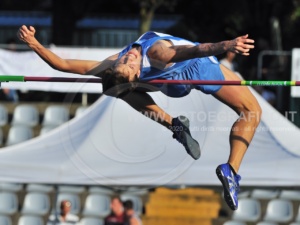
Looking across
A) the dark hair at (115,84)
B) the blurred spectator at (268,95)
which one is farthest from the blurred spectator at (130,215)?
the dark hair at (115,84)

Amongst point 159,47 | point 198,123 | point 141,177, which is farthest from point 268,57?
point 159,47

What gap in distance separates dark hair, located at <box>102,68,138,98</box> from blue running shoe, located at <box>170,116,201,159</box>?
63 cm

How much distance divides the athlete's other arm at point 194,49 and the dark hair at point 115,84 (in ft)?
0.95

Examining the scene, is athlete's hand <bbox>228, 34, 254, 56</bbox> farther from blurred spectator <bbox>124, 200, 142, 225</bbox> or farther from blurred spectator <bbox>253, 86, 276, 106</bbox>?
blurred spectator <bbox>253, 86, 276, 106</bbox>

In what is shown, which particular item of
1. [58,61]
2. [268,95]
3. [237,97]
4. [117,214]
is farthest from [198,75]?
[268,95]

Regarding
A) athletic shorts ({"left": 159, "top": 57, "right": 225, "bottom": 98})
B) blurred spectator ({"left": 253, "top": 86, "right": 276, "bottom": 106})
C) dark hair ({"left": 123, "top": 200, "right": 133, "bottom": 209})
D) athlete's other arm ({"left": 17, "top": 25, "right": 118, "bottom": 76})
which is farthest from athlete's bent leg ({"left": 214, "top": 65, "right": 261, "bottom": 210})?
blurred spectator ({"left": 253, "top": 86, "right": 276, "bottom": 106})

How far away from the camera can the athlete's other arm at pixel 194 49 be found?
8.74m

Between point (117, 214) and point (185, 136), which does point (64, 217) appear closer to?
point (117, 214)

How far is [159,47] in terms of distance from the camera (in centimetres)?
923

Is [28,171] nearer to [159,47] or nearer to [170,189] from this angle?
[170,189]

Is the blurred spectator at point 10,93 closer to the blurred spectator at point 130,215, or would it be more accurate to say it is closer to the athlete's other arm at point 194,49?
the blurred spectator at point 130,215

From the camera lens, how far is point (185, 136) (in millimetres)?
9898

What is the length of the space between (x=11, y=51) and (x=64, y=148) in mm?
2752

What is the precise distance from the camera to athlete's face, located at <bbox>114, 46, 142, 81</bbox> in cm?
916
